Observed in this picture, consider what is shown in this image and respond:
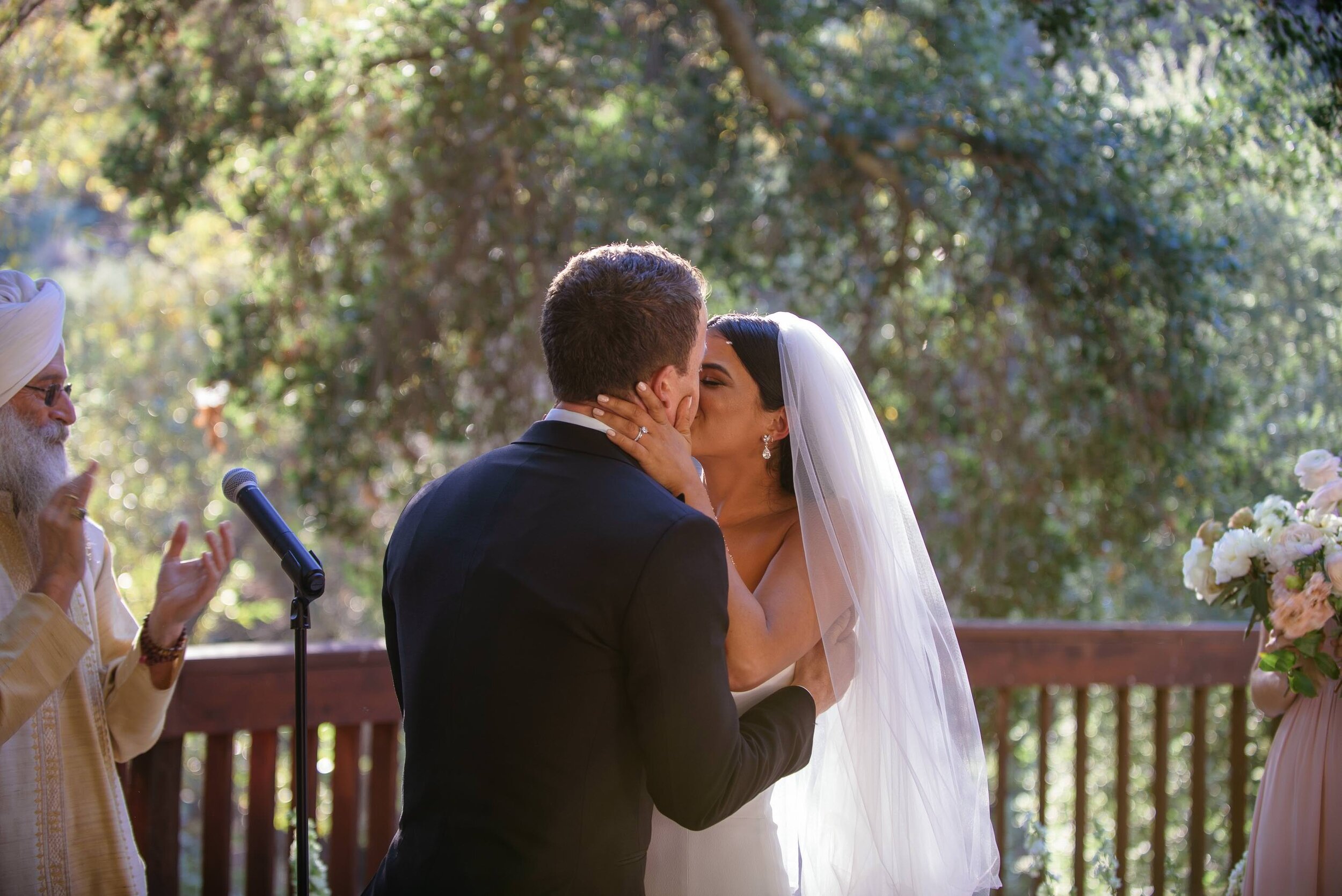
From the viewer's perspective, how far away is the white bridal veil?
2254mm

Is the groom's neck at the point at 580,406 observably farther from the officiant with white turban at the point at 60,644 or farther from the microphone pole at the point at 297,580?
the officiant with white turban at the point at 60,644

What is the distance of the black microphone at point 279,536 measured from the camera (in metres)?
1.78

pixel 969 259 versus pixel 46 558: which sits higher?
pixel 969 259

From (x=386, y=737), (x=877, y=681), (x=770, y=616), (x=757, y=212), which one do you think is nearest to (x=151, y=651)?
(x=386, y=737)

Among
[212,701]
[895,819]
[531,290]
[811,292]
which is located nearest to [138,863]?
[212,701]

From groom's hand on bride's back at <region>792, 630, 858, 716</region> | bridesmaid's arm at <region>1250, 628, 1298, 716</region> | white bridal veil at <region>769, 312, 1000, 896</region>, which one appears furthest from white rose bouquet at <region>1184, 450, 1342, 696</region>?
groom's hand on bride's back at <region>792, 630, 858, 716</region>

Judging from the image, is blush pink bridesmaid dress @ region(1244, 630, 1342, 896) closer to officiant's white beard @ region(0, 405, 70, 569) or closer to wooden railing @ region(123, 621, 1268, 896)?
wooden railing @ region(123, 621, 1268, 896)

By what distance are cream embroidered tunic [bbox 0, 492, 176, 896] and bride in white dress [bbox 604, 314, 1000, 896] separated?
110cm

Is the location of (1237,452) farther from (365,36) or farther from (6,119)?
(6,119)

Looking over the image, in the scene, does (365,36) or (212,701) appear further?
(365,36)

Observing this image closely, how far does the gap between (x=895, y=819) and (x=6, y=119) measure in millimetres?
4042

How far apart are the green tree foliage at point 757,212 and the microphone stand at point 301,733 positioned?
9.88ft

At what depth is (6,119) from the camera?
4129 mm

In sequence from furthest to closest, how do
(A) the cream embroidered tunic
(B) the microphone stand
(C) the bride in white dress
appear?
(C) the bride in white dress → (A) the cream embroidered tunic → (B) the microphone stand
